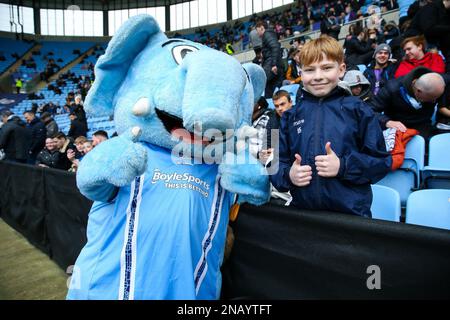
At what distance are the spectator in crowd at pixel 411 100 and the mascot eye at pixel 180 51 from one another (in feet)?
7.62

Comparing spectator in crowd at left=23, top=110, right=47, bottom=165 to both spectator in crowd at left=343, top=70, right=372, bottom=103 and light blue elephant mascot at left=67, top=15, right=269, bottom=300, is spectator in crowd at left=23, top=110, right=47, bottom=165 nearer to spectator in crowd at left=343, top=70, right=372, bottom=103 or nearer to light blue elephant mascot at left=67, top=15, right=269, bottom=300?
spectator in crowd at left=343, top=70, right=372, bottom=103

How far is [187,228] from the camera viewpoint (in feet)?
3.79

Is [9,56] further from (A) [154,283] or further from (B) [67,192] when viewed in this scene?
(A) [154,283]

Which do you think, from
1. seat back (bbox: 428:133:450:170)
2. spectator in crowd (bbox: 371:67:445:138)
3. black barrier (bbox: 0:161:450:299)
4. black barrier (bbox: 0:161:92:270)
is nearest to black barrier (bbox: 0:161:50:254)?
black barrier (bbox: 0:161:92:270)

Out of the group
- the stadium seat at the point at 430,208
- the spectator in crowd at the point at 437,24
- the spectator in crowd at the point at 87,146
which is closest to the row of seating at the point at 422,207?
the stadium seat at the point at 430,208

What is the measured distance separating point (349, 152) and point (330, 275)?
21.6 inches

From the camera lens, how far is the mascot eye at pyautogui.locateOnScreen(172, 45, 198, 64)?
1290 millimetres

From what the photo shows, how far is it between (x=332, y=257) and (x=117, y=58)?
3.71ft

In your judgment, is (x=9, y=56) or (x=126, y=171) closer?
(x=126, y=171)

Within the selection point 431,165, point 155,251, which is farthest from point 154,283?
point 431,165

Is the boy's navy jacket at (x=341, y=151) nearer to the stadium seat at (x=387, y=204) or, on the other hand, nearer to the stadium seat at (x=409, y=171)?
the stadium seat at (x=387, y=204)

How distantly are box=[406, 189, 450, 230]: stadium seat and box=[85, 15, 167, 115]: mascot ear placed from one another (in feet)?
6.22

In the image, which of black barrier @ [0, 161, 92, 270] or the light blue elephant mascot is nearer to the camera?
the light blue elephant mascot

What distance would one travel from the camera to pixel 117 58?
1.34m
